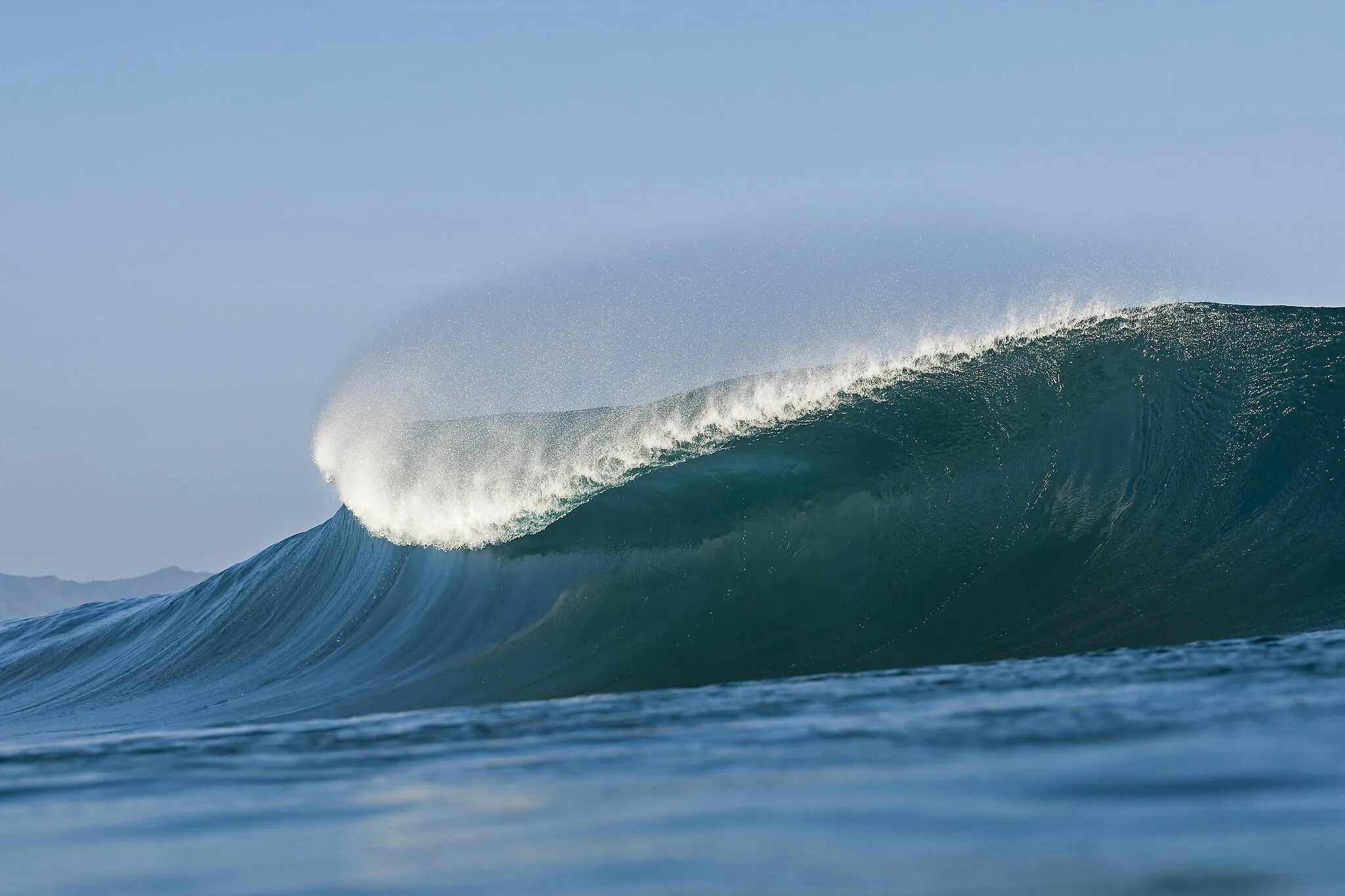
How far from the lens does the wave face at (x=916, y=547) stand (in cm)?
834

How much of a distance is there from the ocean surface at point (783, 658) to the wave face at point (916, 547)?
3 centimetres

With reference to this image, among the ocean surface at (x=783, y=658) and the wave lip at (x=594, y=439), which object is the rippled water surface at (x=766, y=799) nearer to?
the ocean surface at (x=783, y=658)

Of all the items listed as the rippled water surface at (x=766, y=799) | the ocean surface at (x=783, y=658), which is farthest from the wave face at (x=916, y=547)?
the rippled water surface at (x=766, y=799)

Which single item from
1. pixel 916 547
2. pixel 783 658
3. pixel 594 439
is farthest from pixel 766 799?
pixel 594 439

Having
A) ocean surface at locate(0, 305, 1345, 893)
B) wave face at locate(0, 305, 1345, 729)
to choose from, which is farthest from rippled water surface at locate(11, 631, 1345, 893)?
wave face at locate(0, 305, 1345, 729)

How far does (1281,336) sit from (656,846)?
33.3 feet

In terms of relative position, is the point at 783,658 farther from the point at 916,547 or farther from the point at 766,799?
the point at 766,799

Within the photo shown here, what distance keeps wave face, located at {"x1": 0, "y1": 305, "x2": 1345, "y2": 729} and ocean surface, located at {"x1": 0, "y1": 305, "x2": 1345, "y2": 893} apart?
0.10 feet

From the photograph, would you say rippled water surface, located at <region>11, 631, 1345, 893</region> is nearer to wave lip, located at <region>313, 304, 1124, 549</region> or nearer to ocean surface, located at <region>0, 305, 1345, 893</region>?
ocean surface, located at <region>0, 305, 1345, 893</region>

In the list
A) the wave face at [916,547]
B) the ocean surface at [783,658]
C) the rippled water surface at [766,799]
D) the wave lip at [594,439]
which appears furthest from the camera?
the wave lip at [594,439]

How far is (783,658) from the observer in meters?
8.20

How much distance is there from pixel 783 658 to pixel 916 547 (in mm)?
1679

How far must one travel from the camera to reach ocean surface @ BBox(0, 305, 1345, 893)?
253cm

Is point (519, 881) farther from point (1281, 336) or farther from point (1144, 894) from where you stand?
point (1281, 336)
